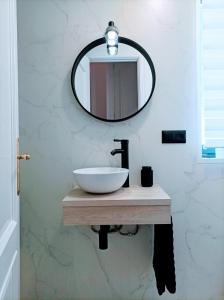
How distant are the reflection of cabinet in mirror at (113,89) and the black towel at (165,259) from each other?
769mm

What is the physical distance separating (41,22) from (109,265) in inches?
65.0

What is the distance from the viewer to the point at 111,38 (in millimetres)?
1640

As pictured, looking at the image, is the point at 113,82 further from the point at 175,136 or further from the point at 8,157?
the point at 8,157

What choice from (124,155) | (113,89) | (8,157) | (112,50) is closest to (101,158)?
(124,155)

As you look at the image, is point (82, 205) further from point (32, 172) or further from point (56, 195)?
point (32, 172)

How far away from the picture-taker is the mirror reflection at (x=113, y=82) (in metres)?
1.74

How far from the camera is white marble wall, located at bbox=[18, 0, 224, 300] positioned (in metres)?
1.76

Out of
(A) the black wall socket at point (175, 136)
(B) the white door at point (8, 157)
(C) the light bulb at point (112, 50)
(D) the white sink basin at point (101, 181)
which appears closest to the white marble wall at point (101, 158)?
(A) the black wall socket at point (175, 136)

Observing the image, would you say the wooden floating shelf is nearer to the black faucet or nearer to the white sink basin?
the white sink basin

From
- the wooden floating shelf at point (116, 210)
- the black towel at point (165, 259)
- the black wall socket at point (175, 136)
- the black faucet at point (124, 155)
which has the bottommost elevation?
the black towel at point (165, 259)

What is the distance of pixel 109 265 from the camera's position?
5.81 ft

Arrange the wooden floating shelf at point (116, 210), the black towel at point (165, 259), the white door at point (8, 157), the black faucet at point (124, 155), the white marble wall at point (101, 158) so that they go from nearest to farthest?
the white door at point (8, 157) < the wooden floating shelf at point (116, 210) < the black towel at point (165, 259) < the black faucet at point (124, 155) < the white marble wall at point (101, 158)

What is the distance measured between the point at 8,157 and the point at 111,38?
1.04 meters

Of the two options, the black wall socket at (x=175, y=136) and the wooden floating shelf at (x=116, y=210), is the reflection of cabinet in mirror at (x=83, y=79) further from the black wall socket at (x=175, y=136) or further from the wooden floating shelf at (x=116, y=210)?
the wooden floating shelf at (x=116, y=210)
